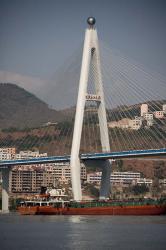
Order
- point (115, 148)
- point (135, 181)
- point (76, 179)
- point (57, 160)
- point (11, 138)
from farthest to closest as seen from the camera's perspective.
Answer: point (11, 138) → point (135, 181) → point (115, 148) → point (57, 160) → point (76, 179)

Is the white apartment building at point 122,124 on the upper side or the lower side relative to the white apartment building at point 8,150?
upper

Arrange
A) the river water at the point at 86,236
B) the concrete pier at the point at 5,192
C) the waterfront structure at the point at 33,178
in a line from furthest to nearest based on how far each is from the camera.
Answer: the waterfront structure at the point at 33,178
the concrete pier at the point at 5,192
the river water at the point at 86,236

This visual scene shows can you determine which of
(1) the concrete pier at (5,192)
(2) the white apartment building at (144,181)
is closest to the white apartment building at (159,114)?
(2) the white apartment building at (144,181)

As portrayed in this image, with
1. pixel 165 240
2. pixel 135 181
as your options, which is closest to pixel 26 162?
pixel 165 240

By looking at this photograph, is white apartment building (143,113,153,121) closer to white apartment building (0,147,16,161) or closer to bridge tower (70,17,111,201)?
white apartment building (0,147,16,161)

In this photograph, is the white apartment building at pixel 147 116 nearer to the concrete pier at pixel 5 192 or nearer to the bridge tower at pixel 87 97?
the concrete pier at pixel 5 192

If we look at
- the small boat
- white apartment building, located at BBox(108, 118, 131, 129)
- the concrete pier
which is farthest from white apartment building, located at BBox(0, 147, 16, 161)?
the small boat

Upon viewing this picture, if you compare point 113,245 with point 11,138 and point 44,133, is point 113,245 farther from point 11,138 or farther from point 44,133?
point 11,138

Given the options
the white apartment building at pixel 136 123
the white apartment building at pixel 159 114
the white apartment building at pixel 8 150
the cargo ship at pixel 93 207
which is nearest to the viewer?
the cargo ship at pixel 93 207
